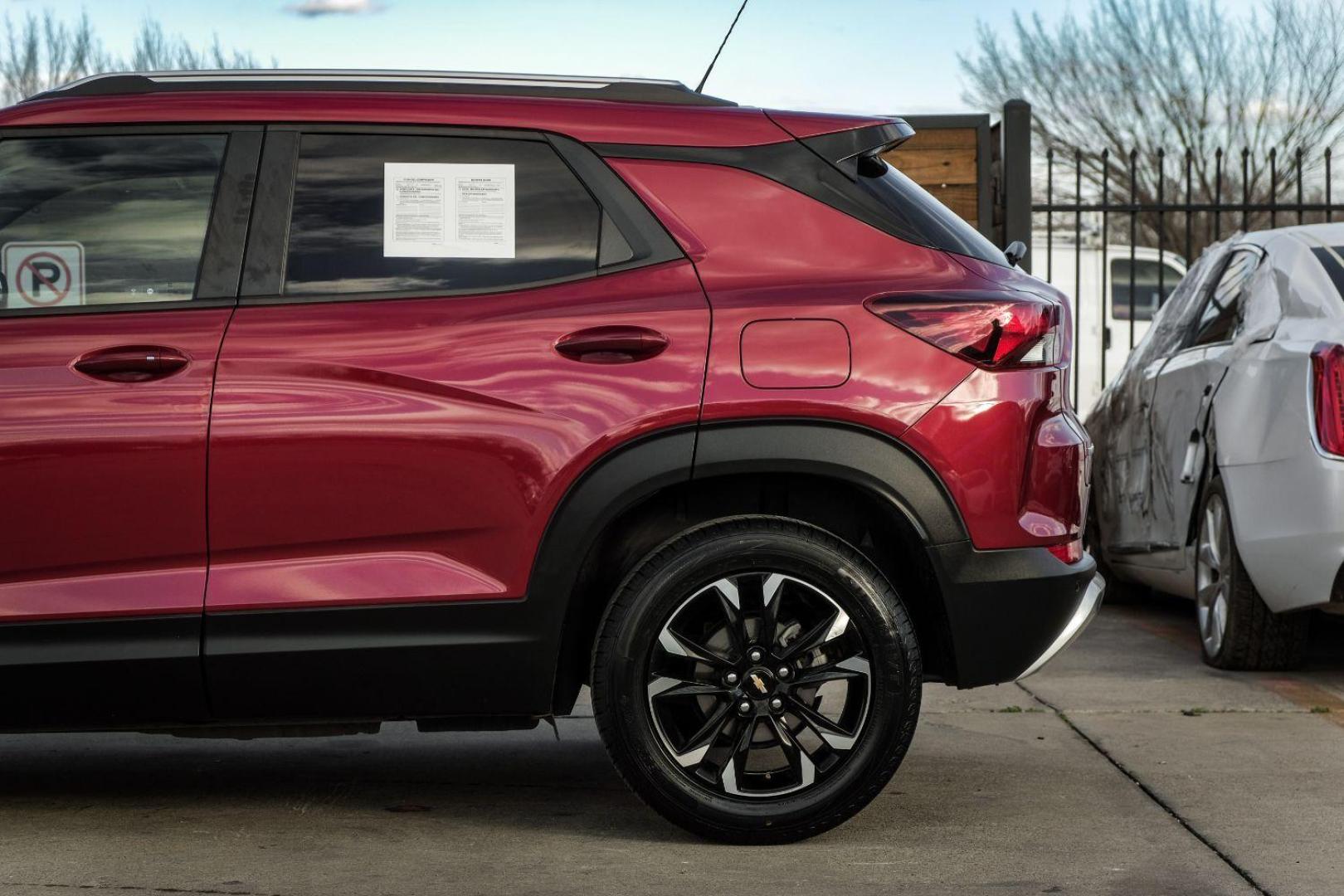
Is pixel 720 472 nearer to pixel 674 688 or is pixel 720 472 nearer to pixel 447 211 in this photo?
pixel 674 688

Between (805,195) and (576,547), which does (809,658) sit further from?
(805,195)

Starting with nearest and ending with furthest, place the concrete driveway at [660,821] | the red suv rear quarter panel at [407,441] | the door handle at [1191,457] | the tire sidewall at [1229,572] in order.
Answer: the concrete driveway at [660,821] → the red suv rear quarter panel at [407,441] → the tire sidewall at [1229,572] → the door handle at [1191,457]

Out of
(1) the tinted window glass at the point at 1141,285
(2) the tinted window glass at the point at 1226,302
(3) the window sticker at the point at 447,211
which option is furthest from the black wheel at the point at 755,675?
(1) the tinted window glass at the point at 1141,285

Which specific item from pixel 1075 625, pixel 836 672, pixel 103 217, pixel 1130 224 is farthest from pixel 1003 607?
pixel 1130 224

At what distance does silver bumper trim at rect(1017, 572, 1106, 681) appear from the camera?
408cm

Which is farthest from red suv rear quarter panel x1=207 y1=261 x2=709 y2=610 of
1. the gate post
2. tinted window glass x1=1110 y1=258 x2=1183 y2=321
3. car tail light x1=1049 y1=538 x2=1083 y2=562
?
tinted window glass x1=1110 y1=258 x2=1183 y2=321

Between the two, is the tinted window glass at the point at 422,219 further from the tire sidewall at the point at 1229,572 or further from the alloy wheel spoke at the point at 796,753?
the tire sidewall at the point at 1229,572

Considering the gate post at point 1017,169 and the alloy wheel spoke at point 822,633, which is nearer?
the alloy wheel spoke at point 822,633

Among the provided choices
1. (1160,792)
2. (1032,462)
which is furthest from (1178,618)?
(1032,462)

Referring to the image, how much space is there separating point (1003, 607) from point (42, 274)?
2.33 m

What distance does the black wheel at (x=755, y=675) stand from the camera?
3971 millimetres

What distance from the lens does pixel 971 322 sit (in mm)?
3998

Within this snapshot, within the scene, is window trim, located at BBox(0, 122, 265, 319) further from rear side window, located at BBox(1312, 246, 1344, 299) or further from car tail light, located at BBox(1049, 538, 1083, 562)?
rear side window, located at BBox(1312, 246, 1344, 299)

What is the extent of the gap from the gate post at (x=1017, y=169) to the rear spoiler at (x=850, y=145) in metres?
5.80
